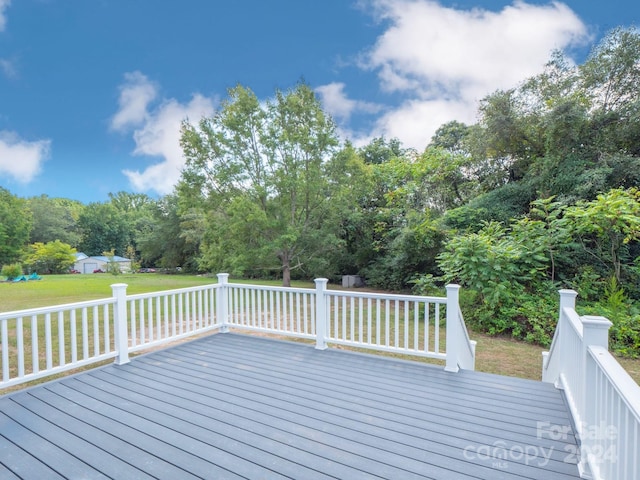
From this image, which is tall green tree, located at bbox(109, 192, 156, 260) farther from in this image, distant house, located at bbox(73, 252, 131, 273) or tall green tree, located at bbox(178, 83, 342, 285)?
tall green tree, located at bbox(178, 83, 342, 285)

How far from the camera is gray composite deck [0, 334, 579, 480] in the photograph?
6.32 ft

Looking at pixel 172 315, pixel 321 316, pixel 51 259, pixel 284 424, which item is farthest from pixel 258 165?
pixel 51 259

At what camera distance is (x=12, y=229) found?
2816cm

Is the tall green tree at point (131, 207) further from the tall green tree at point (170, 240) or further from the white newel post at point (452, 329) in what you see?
the white newel post at point (452, 329)

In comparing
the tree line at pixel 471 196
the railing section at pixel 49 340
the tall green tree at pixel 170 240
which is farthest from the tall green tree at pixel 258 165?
the tall green tree at pixel 170 240

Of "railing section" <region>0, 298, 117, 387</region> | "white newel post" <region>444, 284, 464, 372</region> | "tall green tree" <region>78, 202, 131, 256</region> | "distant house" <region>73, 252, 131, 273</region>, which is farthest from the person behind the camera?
"tall green tree" <region>78, 202, 131, 256</region>

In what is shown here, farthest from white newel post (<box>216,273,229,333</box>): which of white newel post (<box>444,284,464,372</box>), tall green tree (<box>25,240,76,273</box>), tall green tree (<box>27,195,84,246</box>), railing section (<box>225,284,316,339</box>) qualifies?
tall green tree (<box>27,195,84,246</box>)

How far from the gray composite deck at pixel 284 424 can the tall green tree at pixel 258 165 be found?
20.5ft

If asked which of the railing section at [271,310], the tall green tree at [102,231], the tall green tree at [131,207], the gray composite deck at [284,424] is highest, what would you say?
the tall green tree at [131,207]

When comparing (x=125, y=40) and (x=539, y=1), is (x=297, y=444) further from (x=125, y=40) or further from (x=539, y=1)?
(x=125, y=40)

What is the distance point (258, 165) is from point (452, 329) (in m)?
7.89

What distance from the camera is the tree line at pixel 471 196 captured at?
21.3ft

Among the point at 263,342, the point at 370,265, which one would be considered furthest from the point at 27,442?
the point at 370,265

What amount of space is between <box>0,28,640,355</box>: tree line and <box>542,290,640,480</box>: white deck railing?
4.05 meters
